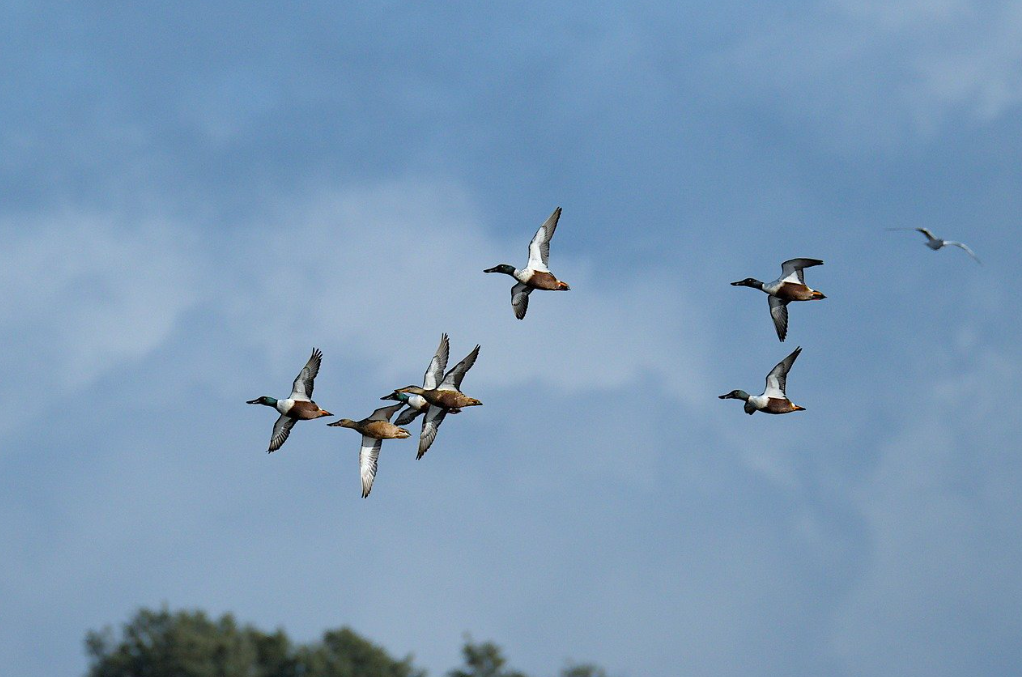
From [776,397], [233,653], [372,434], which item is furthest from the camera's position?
[233,653]

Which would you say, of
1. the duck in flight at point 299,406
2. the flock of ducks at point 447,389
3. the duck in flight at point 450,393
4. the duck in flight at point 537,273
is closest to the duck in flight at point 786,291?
the flock of ducks at point 447,389

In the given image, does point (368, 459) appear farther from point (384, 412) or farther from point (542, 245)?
point (542, 245)

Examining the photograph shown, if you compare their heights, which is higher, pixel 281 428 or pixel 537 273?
pixel 537 273

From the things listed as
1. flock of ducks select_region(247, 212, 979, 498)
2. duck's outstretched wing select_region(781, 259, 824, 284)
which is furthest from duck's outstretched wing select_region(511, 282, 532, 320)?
duck's outstretched wing select_region(781, 259, 824, 284)

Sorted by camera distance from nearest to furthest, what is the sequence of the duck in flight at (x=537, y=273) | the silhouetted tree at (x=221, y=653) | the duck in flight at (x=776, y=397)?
1. the duck in flight at (x=776, y=397)
2. the duck in flight at (x=537, y=273)
3. the silhouetted tree at (x=221, y=653)

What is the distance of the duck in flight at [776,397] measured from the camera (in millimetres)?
50344

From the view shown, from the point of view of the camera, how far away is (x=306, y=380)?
51625 mm

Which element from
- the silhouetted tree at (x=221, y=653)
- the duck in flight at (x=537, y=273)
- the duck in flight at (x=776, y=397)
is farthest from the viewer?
the silhouetted tree at (x=221, y=653)

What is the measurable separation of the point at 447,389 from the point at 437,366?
5.64 ft

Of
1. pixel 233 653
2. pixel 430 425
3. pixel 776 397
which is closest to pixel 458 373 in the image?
pixel 430 425

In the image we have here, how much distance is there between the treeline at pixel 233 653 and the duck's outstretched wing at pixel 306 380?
2993 cm

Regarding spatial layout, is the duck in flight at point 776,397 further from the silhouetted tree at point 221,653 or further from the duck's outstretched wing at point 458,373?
the silhouetted tree at point 221,653

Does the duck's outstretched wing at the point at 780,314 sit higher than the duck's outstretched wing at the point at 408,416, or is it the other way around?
the duck's outstretched wing at the point at 780,314

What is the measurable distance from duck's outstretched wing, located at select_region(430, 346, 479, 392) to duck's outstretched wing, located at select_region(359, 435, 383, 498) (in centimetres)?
406
